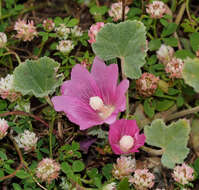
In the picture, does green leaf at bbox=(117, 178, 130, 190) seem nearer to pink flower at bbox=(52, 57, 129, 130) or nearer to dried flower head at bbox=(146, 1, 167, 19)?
pink flower at bbox=(52, 57, 129, 130)

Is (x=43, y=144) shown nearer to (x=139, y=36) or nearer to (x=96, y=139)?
(x=96, y=139)

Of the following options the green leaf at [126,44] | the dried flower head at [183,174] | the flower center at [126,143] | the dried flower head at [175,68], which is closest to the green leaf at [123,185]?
the flower center at [126,143]

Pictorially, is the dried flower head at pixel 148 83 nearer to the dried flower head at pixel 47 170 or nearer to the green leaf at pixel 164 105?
the green leaf at pixel 164 105

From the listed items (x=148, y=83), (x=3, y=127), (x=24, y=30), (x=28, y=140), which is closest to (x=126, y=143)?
(x=148, y=83)

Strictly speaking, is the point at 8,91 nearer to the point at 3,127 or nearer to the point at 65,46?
the point at 3,127

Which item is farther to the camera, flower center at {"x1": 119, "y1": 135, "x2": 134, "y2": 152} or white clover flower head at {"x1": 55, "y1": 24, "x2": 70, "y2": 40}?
white clover flower head at {"x1": 55, "y1": 24, "x2": 70, "y2": 40}

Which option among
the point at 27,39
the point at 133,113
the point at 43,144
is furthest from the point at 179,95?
the point at 27,39

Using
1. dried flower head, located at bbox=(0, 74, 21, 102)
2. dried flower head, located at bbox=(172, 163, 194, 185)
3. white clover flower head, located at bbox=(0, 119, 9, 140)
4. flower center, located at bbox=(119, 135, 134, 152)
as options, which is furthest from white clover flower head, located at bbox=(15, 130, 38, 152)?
dried flower head, located at bbox=(172, 163, 194, 185)
